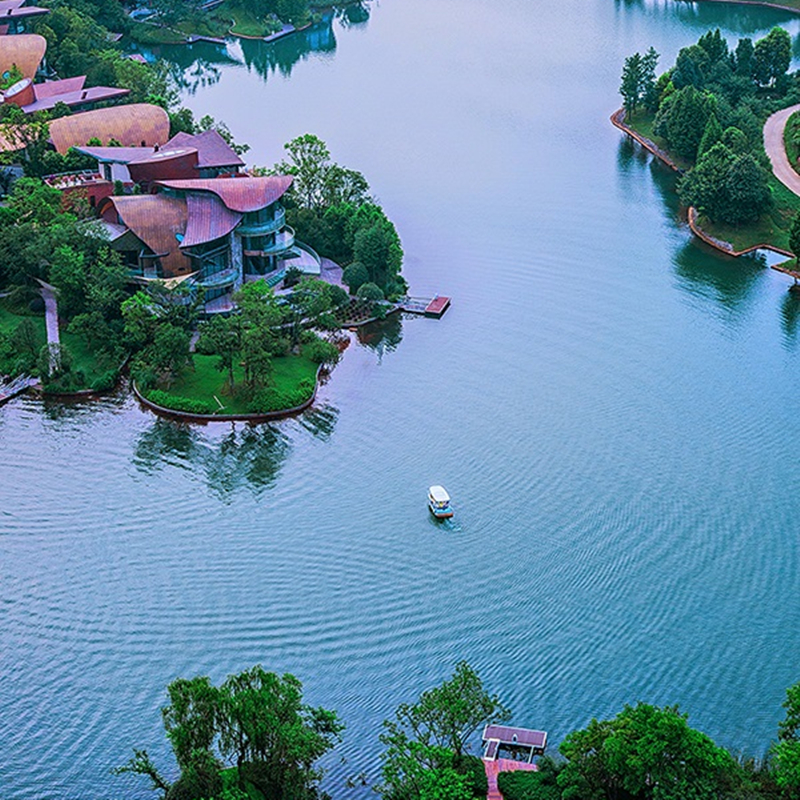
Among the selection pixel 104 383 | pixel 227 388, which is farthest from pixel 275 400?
pixel 104 383

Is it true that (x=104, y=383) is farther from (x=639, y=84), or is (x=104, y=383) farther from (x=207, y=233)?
(x=639, y=84)

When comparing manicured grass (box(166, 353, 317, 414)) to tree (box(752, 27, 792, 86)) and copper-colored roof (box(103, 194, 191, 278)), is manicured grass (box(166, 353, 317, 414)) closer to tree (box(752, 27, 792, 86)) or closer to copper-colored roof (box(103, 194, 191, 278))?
copper-colored roof (box(103, 194, 191, 278))

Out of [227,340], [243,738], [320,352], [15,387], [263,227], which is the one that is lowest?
[15,387]

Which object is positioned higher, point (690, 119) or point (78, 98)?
point (690, 119)

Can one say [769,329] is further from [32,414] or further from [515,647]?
[32,414]

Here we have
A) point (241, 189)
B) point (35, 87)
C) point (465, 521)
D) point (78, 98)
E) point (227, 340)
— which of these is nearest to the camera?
point (465, 521)

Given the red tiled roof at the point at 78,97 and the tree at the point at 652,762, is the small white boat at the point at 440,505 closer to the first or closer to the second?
the tree at the point at 652,762

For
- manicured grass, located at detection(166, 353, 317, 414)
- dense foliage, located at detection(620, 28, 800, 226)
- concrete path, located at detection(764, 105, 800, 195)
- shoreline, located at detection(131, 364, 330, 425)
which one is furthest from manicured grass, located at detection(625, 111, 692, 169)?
shoreline, located at detection(131, 364, 330, 425)

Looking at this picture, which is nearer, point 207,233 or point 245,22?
point 207,233
